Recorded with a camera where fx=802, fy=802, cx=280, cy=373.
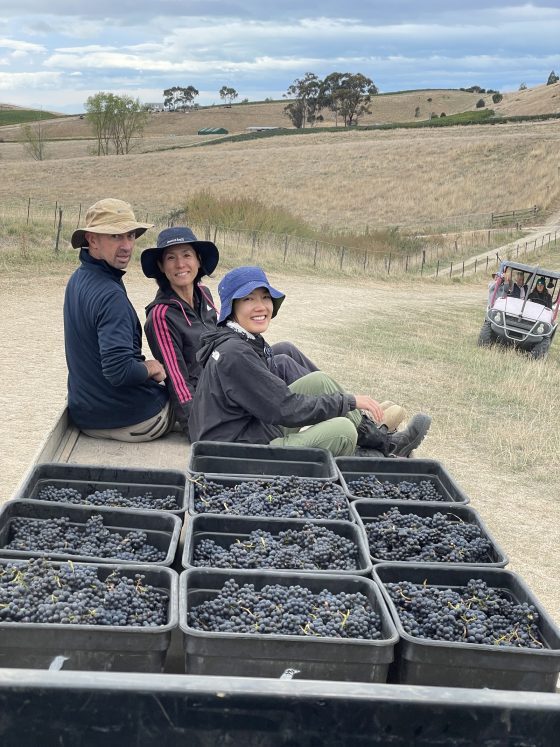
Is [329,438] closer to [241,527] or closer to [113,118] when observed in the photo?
[241,527]

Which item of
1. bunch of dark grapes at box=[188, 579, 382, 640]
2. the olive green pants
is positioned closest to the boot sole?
the olive green pants

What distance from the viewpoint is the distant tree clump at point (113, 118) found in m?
67.5

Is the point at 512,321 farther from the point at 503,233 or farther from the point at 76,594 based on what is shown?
the point at 503,233

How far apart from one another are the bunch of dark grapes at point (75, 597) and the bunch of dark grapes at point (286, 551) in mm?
303

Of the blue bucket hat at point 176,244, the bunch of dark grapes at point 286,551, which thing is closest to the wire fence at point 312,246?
the blue bucket hat at point 176,244

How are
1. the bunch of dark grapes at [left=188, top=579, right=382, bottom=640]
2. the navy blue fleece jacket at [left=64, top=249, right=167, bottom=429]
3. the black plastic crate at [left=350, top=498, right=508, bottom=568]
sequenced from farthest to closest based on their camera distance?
the navy blue fleece jacket at [left=64, top=249, right=167, bottom=429]
the black plastic crate at [left=350, top=498, right=508, bottom=568]
the bunch of dark grapes at [left=188, top=579, right=382, bottom=640]

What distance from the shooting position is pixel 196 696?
4.82ft

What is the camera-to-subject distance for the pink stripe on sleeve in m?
4.62

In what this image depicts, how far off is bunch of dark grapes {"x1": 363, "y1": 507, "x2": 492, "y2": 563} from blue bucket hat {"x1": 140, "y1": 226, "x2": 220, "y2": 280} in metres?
2.27

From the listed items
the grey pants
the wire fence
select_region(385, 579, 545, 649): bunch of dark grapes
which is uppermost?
select_region(385, 579, 545, 649): bunch of dark grapes

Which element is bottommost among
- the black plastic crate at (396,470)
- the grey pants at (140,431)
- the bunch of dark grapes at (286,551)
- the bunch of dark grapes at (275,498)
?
the grey pants at (140,431)

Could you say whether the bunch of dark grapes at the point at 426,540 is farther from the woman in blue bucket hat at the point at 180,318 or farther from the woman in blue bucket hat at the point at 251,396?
the woman in blue bucket hat at the point at 180,318

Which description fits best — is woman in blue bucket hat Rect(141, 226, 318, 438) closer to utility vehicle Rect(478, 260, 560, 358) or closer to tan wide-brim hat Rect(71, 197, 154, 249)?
tan wide-brim hat Rect(71, 197, 154, 249)

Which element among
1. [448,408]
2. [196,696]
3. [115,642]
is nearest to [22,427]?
[448,408]
